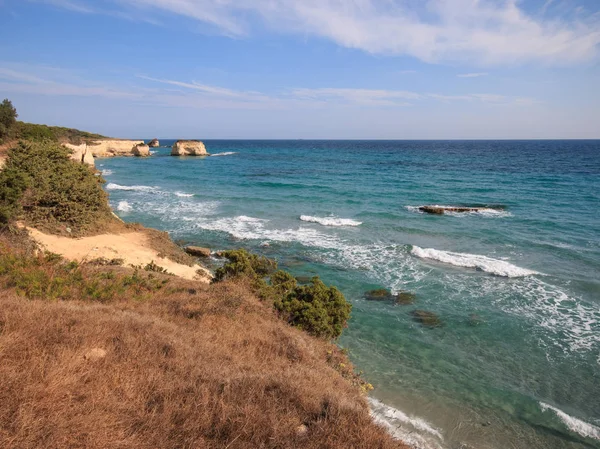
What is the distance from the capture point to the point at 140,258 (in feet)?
53.7

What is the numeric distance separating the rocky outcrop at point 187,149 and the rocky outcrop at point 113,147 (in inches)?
407

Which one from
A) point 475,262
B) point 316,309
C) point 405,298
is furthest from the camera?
point 475,262

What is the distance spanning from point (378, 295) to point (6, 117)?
4569 centimetres

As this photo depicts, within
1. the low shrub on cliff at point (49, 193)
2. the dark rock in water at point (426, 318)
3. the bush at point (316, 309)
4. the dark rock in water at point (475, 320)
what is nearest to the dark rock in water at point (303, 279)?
the bush at point (316, 309)

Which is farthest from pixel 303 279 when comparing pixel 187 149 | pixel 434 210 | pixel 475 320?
pixel 187 149

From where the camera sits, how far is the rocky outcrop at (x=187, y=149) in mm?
94750

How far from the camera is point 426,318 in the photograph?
44.7 ft

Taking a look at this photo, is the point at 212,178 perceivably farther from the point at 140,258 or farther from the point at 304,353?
the point at 304,353

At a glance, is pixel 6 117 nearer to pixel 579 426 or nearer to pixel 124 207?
pixel 124 207

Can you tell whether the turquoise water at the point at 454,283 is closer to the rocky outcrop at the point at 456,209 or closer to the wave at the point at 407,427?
the wave at the point at 407,427

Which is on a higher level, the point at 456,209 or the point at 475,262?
the point at 456,209

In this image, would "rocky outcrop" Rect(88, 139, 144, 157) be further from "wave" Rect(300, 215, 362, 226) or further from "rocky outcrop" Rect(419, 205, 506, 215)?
"rocky outcrop" Rect(419, 205, 506, 215)

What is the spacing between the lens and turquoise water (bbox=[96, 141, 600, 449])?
908cm

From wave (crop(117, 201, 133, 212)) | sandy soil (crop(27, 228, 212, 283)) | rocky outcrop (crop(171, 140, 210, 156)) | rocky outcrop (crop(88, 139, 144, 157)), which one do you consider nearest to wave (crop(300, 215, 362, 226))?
sandy soil (crop(27, 228, 212, 283))
